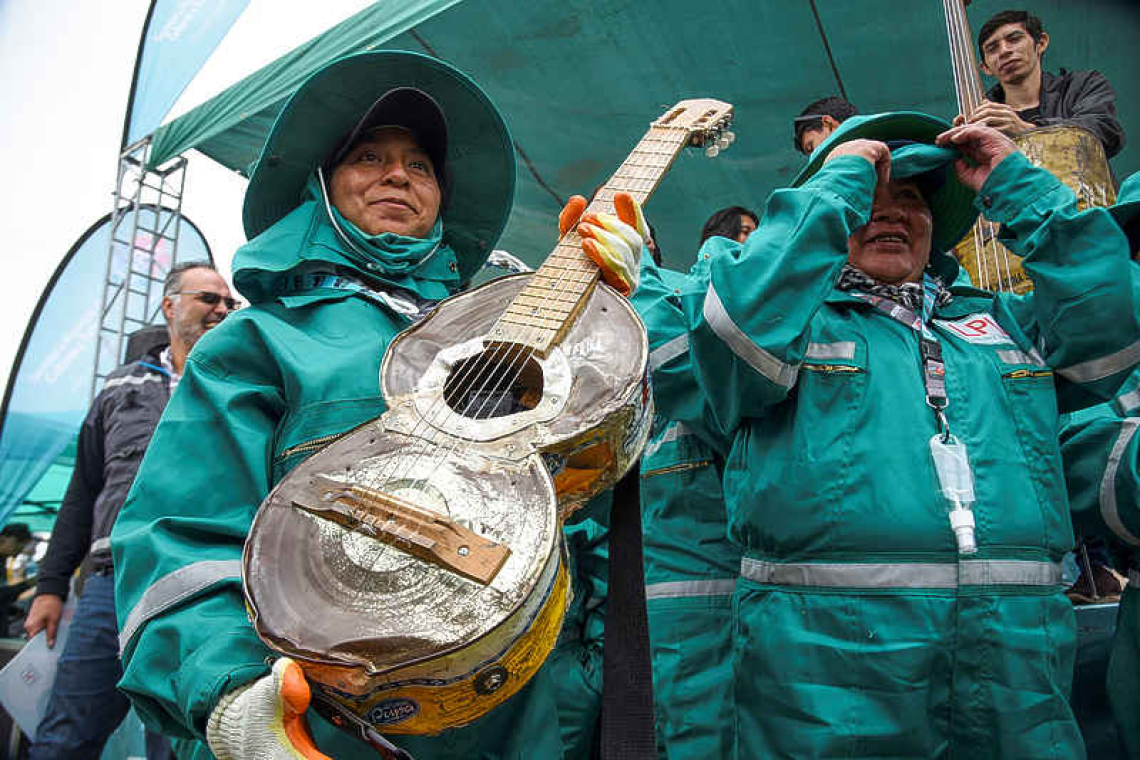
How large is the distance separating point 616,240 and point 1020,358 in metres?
1.01

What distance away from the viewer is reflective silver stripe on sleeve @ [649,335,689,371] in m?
2.11

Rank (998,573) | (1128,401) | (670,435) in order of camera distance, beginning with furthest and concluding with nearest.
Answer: (670,435), (1128,401), (998,573)

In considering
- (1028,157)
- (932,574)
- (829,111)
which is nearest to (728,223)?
(829,111)

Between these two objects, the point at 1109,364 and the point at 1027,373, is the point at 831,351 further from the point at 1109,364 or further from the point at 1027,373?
the point at 1109,364

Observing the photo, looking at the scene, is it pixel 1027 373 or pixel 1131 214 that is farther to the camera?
pixel 1131 214

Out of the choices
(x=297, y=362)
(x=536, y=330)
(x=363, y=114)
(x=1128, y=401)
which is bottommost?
(x=1128, y=401)

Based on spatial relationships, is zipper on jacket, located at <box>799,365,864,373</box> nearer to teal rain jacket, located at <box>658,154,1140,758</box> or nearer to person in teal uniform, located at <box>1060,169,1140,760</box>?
teal rain jacket, located at <box>658,154,1140,758</box>

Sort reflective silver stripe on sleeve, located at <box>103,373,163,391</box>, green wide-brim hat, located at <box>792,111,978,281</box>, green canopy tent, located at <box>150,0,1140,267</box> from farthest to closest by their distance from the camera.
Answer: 1. green canopy tent, located at <box>150,0,1140,267</box>
2. reflective silver stripe on sleeve, located at <box>103,373,163,391</box>
3. green wide-brim hat, located at <box>792,111,978,281</box>

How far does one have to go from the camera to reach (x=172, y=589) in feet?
3.48

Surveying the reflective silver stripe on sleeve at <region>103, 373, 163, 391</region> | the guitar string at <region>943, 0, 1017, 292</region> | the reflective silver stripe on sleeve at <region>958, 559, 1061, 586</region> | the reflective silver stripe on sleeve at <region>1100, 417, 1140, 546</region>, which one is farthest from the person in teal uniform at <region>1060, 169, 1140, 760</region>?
the reflective silver stripe on sleeve at <region>103, 373, 163, 391</region>

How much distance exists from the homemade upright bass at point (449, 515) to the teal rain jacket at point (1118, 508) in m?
1.27

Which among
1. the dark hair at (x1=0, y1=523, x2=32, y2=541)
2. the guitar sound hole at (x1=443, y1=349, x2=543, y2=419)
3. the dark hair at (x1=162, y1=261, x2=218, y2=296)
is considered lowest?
the dark hair at (x1=0, y1=523, x2=32, y2=541)

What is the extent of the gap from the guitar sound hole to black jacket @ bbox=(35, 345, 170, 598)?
2279mm

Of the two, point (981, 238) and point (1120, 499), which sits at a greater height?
point (981, 238)
